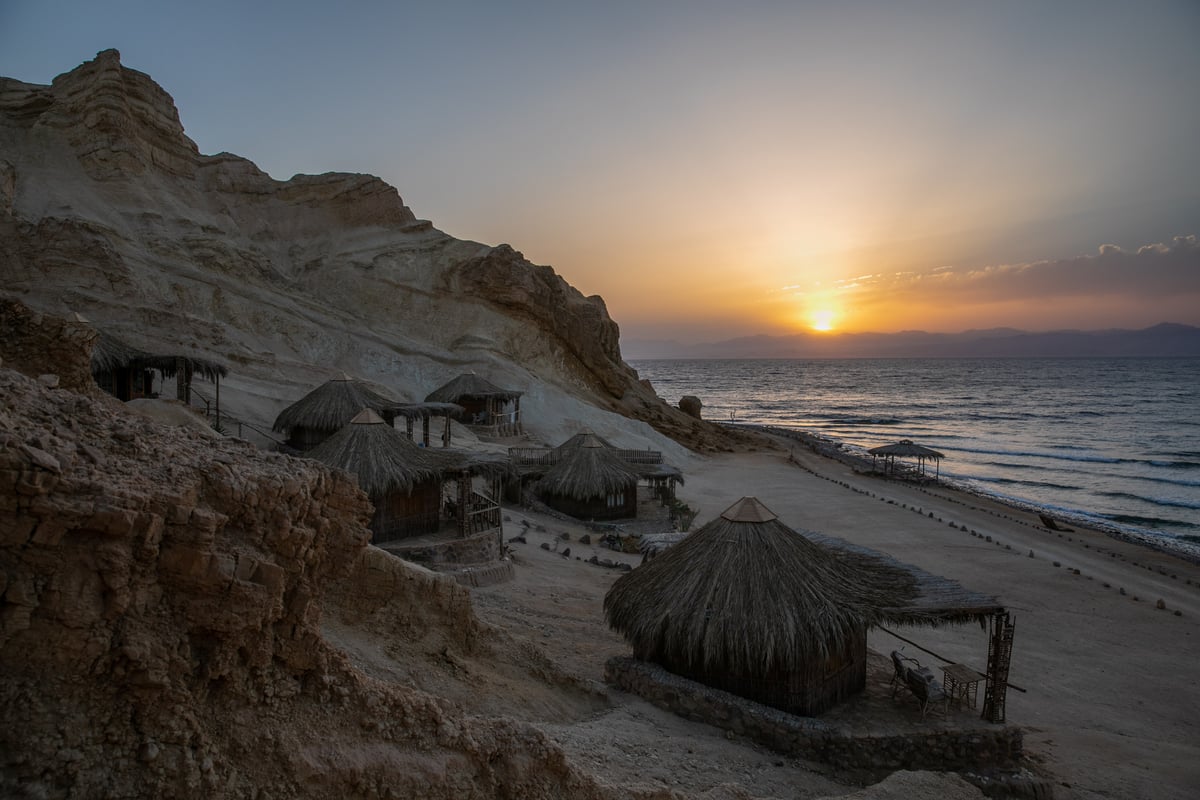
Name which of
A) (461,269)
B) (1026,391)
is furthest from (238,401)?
(1026,391)

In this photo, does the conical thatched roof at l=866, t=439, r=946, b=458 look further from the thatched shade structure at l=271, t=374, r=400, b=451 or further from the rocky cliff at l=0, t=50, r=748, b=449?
the thatched shade structure at l=271, t=374, r=400, b=451

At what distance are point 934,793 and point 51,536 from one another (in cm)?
817

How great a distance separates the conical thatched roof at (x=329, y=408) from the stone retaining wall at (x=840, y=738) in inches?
655

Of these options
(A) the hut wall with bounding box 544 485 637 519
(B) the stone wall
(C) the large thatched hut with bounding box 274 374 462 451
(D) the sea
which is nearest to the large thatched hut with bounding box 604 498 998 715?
(B) the stone wall

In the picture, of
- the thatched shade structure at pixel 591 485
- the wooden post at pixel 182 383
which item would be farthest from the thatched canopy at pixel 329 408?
the thatched shade structure at pixel 591 485

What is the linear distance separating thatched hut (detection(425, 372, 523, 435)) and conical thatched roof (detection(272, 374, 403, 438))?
368 inches

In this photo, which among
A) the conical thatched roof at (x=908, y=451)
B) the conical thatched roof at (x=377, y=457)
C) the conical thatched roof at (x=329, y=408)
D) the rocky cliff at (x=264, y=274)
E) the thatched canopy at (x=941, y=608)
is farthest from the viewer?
the conical thatched roof at (x=908, y=451)

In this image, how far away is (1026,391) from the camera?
113 metres

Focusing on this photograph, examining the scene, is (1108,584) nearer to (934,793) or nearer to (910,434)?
(934,793)

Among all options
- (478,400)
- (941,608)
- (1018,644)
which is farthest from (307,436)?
(1018,644)

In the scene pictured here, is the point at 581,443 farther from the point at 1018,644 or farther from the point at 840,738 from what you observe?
the point at 840,738

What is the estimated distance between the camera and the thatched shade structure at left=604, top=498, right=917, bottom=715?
9.07m

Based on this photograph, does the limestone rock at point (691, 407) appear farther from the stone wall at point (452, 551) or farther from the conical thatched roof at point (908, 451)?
the stone wall at point (452, 551)

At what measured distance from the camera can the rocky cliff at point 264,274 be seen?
29.3 meters
